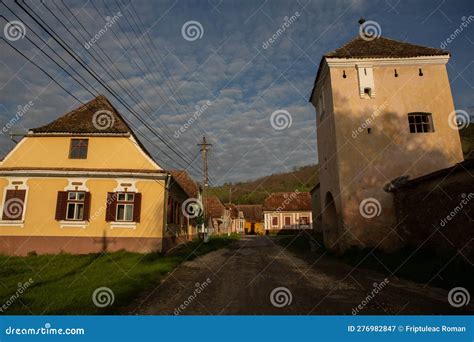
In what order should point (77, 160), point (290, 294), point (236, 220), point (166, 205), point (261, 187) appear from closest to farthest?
1. point (290, 294)
2. point (77, 160)
3. point (166, 205)
4. point (236, 220)
5. point (261, 187)

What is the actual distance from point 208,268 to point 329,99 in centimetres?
987

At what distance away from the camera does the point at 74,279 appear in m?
9.03

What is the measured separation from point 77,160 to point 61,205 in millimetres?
2461

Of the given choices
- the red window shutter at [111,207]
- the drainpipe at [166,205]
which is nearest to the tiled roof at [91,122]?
the drainpipe at [166,205]

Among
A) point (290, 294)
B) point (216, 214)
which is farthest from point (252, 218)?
point (290, 294)

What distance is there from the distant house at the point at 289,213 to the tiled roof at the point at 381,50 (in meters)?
33.8

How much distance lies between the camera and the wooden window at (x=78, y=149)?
1622cm

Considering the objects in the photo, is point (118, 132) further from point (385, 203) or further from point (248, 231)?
point (248, 231)

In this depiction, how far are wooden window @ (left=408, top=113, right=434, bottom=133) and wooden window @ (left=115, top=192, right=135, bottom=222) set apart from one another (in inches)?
551

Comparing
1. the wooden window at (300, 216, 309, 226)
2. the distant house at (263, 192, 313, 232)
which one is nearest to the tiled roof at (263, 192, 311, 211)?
the distant house at (263, 192, 313, 232)

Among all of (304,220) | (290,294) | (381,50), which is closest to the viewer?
(290,294)

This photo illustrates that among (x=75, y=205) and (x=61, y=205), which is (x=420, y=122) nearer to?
(x=75, y=205)

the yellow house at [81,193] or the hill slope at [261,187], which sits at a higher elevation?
the hill slope at [261,187]

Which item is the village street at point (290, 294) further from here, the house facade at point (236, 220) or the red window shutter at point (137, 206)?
the house facade at point (236, 220)
